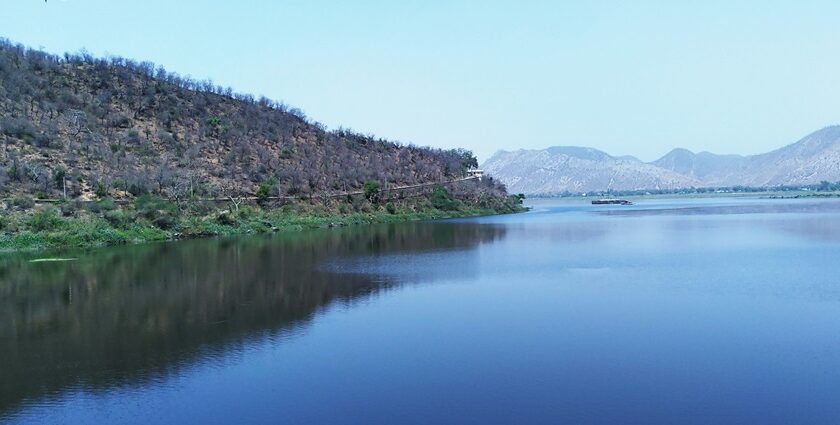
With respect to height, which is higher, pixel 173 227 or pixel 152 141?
pixel 152 141

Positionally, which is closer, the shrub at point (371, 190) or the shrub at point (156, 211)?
the shrub at point (156, 211)

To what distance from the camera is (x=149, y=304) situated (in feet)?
73.2

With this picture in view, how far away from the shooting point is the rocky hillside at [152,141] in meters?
53.6

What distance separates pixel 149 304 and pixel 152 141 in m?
49.2

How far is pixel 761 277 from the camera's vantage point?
25.3m

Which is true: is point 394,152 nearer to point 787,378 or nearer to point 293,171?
point 293,171

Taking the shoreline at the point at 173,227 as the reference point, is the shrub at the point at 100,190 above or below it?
above

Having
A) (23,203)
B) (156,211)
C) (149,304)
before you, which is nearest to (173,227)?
(156,211)

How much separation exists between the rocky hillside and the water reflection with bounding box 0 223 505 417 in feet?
53.8

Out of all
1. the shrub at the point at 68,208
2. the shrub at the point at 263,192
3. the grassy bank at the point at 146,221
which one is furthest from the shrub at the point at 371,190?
the shrub at the point at 68,208

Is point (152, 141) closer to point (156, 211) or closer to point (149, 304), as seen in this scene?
point (156, 211)

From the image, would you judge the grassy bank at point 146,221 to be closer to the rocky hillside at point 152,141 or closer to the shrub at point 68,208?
the shrub at point 68,208

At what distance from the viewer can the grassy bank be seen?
40.9 meters

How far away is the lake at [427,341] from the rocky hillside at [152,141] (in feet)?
76.8
